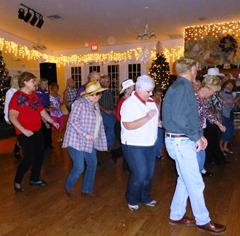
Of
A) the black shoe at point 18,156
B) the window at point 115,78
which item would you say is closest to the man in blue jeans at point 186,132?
the black shoe at point 18,156

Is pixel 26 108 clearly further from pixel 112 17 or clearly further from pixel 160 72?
pixel 160 72

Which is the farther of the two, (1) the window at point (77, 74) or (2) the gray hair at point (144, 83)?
(1) the window at point (77, 74)

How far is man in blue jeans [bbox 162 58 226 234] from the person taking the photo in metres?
2.15

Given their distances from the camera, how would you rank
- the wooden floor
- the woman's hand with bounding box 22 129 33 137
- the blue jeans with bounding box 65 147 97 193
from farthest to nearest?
the woman's hand with bounding box 22 129 33 137 → the blue jeans with bounding box 65 147 97 193 → the wooden floor

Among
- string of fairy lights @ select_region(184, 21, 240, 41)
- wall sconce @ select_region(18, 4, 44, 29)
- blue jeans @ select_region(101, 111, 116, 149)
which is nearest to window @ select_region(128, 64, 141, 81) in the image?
string of fairy lights @ select_region(184, 21, 240, 41)

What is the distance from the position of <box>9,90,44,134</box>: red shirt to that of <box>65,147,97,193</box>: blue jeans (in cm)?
65

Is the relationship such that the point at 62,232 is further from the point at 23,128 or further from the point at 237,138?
the point at 237,138

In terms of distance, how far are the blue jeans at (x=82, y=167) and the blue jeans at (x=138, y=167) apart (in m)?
0.55

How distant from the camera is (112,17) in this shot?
8078 millimetres

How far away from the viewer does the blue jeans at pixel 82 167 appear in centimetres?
305

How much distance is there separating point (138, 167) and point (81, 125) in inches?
30.7

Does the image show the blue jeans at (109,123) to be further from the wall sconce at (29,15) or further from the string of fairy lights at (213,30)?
the string of fairy lights at (213,30)

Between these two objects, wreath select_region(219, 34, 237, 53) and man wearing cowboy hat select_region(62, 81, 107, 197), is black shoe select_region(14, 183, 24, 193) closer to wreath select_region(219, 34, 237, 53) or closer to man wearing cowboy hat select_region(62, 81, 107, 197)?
man wearing cowboy hat select_region(62, 81, 107, 197)

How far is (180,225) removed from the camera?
102 inches
